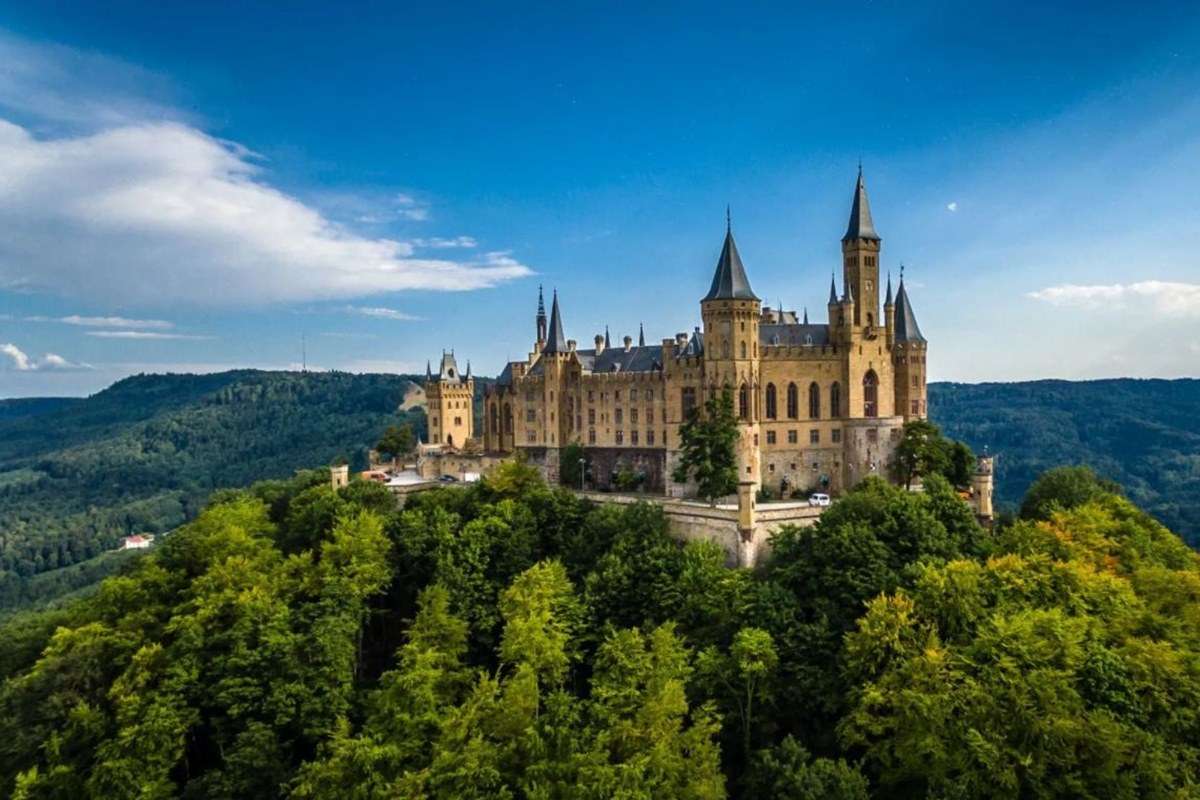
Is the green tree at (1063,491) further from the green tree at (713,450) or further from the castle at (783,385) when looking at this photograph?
the green tree at (713,450)

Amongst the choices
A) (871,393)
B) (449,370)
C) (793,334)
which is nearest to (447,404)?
(449,370)

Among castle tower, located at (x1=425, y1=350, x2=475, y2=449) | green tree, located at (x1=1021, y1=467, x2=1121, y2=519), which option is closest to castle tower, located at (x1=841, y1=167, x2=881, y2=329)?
green tree, located at (x1=1021, y1=467, x2=1121, y2=519)

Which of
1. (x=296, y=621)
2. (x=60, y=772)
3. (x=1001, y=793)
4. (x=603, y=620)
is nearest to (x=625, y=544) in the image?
(x=603, y=620)

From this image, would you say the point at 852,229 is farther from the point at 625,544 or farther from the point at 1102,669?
the point at 1102,669

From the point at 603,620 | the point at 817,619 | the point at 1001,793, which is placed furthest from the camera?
the point at 603,620

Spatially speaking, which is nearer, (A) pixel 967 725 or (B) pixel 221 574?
(A) pixel 967 725

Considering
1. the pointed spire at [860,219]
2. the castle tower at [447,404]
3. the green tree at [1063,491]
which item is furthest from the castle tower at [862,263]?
the castle tower at [447,404]

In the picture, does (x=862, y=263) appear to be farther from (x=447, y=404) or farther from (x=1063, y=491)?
(x=447, y=404)
